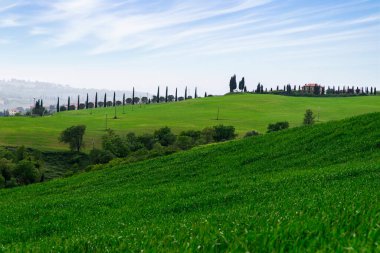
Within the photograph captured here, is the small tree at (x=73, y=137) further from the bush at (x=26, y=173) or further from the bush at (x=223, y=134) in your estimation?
the bush at (x=26, y=173)

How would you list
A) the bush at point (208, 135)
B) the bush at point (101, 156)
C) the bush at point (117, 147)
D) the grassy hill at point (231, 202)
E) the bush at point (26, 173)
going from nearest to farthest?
1. the grassy hill at point (231, 202)
2. the bush at point (26, 173)
3. the bush at point (101, 156)
4. the bush at point (117, 147)
5. the bush at point (208, 135)

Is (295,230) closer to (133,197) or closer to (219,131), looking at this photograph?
(133,197)

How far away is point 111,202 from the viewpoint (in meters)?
31.5

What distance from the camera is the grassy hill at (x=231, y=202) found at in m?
6.86

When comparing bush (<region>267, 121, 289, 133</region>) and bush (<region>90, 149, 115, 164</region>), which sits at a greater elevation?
bush (<region>267, 121, 289, 133</region>)

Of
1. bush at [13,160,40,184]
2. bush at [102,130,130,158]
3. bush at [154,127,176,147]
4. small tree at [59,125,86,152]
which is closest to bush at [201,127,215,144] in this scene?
bush at [154,127,176,147]

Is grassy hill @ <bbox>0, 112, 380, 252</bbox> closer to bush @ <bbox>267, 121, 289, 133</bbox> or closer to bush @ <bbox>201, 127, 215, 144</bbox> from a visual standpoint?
bush @ <bbox>201, 127, 215, 144</bbox>

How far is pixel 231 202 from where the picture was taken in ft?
84.0

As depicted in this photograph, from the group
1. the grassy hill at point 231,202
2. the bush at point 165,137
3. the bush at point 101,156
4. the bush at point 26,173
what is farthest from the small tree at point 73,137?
the grassy hill at point 231,202

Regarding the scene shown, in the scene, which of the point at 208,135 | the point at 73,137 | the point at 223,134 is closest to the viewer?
the point at 208,135

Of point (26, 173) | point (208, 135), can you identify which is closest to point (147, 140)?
point (208, 135)

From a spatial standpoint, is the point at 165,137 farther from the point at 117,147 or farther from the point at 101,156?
the point at 101,156

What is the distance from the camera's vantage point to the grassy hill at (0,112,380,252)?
6855 mm

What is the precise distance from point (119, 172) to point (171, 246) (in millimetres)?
48907
